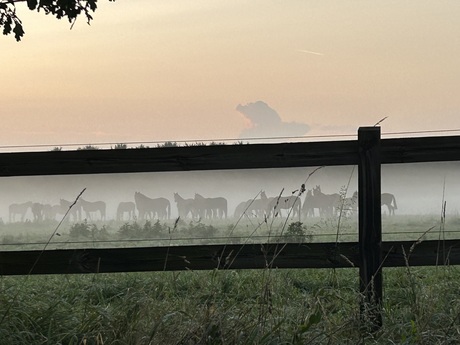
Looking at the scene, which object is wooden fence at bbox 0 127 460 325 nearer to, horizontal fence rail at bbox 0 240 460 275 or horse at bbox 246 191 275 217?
horizontal fence rail at bbox 0 240 460 275

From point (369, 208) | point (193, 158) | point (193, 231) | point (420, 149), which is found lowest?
point (193, 231)

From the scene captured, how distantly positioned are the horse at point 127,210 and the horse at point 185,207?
0.51 m

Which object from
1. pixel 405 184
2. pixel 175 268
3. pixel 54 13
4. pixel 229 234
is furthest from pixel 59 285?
pixel 405 184

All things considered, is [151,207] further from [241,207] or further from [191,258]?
[191,258]

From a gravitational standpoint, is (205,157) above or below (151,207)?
above

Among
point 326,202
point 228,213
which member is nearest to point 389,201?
point 326,202

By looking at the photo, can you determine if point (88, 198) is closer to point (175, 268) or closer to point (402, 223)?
point (175, 268)

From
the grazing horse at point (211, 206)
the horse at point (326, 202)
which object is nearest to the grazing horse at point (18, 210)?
the grazing horse at point (211, 206)

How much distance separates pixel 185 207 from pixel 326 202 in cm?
156

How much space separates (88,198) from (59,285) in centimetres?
129

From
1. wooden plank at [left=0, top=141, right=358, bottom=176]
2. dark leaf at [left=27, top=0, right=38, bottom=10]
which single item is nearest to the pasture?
wooden plank at [left=0, top=141, right=358, bottom=176]

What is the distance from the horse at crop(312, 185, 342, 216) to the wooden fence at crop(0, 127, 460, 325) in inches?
63.7

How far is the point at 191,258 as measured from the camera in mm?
6293

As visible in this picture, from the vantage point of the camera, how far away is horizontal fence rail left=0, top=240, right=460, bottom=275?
249 inches
